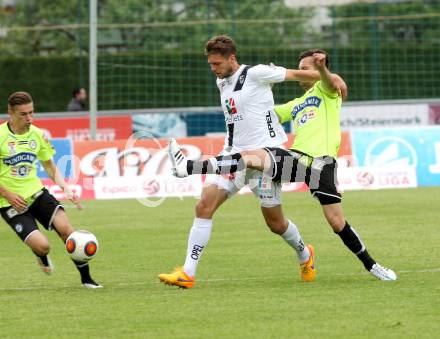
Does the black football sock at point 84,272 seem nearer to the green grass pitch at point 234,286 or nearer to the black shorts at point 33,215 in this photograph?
the green grass pitch at point 234,286

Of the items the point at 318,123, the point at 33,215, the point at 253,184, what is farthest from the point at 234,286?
the point at 33,215

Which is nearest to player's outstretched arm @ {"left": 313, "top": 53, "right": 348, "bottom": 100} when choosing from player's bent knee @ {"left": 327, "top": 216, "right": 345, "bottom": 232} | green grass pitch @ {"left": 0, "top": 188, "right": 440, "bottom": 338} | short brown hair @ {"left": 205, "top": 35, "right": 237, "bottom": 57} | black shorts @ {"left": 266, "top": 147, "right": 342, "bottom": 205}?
black shorts @ {"left": 266, "top": 147, "right": 342, "bottom": 205}

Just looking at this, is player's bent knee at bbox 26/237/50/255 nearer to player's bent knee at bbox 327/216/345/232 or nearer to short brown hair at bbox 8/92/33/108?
short brown hair at bbox 8/92/33/108

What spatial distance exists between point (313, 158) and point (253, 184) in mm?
619

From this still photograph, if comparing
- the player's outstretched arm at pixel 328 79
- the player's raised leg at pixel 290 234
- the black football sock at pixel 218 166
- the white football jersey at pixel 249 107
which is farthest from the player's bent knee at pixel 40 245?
the player's outstretched arm at pixel 328 79

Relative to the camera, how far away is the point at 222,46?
10.2 m

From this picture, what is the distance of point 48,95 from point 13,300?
2739 centimetres

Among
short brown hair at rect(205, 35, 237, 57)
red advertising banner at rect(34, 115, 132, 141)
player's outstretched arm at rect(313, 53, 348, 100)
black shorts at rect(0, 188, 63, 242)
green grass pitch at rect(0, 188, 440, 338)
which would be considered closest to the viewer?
green grass pitch at rect(0, 188, 440, 338)

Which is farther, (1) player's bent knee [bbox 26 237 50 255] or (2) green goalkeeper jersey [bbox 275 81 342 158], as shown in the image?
(2) green goalkeeper jersey [bbox 275 81 342 158]

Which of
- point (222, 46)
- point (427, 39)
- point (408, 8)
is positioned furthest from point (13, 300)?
point (408, 8)

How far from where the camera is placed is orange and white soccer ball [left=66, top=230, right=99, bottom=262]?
10.4 m

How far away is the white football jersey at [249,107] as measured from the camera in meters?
10.4

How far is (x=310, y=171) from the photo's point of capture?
1075cm

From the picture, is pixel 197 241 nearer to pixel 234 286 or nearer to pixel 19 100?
pixel 234 286
